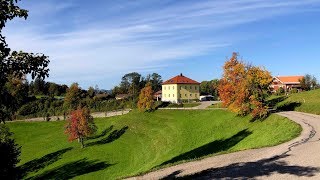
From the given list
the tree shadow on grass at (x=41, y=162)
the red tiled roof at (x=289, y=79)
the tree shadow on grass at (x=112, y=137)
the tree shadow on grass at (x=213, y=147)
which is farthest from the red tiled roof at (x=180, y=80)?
the tree shadow on grass at (x=213, y=147)

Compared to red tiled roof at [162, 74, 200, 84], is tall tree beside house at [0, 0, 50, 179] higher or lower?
lower

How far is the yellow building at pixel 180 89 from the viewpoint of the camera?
451 ft

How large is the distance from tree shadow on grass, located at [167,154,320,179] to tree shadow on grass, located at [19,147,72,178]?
153ft

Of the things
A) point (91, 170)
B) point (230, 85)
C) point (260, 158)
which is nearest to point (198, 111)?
point (230, 85)

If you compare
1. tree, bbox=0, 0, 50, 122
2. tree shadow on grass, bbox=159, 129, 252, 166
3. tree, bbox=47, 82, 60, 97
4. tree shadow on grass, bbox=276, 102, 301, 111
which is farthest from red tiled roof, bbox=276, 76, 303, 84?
tree, bbox=0, 0, 50, 122

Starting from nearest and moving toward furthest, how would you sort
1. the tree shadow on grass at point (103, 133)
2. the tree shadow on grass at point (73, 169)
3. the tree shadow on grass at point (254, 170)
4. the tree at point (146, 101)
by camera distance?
the tree shadow on grass at point (254, 170), the tree shadow on grass at point (73, 169), the tree shadow on grass at point (103, 133), the tree at point (146, 101)

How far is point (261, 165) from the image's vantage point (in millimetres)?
22469

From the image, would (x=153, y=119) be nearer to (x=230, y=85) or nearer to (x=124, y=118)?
(x=124, y=118)

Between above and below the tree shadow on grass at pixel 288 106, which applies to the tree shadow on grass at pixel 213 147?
below

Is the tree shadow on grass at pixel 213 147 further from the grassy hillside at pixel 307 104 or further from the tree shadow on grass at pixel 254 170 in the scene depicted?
the tree shadow on grass at pixel 254 170

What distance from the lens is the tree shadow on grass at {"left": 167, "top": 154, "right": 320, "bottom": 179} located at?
2052cm

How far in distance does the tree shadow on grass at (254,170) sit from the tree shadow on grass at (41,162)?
153 feet

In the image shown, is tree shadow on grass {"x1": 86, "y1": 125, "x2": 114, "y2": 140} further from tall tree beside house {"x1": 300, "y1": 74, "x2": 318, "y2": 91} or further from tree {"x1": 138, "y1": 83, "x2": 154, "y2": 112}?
tall tree beside house {"x1": 300, "y1": 74, "x2": 318, "y2": 91}

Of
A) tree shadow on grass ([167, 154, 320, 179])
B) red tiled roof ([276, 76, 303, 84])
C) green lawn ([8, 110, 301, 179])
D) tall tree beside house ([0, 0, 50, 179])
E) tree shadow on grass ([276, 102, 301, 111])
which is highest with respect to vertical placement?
red tiled roof ([276, 76, 303, 84])
